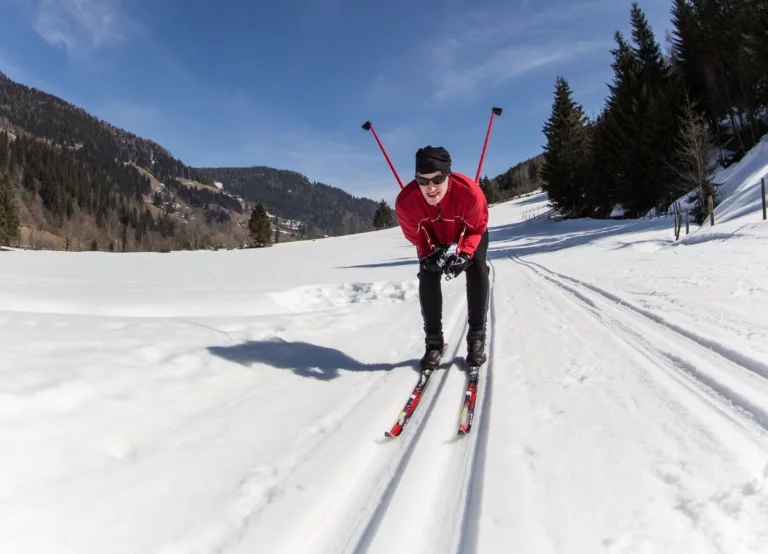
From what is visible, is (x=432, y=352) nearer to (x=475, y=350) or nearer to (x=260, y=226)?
(x=475, y=350)

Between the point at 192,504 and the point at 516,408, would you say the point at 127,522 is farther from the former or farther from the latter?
the point at 516,408

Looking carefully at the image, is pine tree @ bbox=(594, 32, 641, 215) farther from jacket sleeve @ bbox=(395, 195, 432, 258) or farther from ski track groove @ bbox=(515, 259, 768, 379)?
jacket sleeve @ bbox=(395, 195, 432, 258)

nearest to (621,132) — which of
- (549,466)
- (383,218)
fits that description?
(549,466)

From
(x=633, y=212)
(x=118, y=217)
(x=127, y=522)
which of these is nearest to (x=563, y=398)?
(x=127, y=522)

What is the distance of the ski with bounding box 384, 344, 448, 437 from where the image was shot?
90.1 inches

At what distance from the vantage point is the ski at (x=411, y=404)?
90.1 inches

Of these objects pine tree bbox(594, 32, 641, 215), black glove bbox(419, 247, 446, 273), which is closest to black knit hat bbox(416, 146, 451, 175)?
black glove bbox(419, 247, 446, 273)

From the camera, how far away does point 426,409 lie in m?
2.57

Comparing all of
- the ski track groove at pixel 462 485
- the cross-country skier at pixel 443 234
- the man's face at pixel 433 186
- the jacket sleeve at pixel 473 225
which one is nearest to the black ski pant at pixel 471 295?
the cross-country skier at pixel 443 234

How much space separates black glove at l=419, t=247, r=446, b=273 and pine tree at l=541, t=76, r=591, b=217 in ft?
123

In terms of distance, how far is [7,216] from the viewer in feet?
202

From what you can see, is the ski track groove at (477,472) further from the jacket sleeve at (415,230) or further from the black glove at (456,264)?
the jacket sleeve at (415,230)

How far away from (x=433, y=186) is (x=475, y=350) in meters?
1.27

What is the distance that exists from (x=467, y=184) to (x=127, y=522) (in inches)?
110
